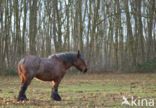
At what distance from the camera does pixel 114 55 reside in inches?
1721

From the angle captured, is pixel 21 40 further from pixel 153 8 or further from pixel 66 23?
pixel 153 8

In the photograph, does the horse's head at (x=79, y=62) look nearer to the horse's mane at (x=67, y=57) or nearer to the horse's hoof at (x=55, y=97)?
the horse's mane at (x=67, y=57)

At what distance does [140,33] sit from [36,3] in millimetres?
10179

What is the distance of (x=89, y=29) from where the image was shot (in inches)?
1735

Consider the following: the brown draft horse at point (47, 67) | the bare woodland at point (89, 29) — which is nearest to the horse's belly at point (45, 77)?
the brown draft horse at point (47, 67)

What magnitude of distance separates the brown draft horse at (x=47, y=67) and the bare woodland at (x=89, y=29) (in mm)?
24602

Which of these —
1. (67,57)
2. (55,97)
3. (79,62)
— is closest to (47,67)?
(67,57)

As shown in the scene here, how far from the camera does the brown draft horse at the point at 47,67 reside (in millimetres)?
15633

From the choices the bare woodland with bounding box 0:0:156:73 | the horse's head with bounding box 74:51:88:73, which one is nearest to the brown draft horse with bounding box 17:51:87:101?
the horse's head with bounding box 74:51:88:73

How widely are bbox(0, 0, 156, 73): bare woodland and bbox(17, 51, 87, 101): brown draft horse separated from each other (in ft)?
80.7

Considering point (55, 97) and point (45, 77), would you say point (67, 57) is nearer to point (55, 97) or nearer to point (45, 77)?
point (45, 77)

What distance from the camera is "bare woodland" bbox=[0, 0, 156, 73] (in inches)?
1638

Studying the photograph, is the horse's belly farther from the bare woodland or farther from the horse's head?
the bare woodland

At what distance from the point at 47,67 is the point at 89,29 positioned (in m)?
28.3
